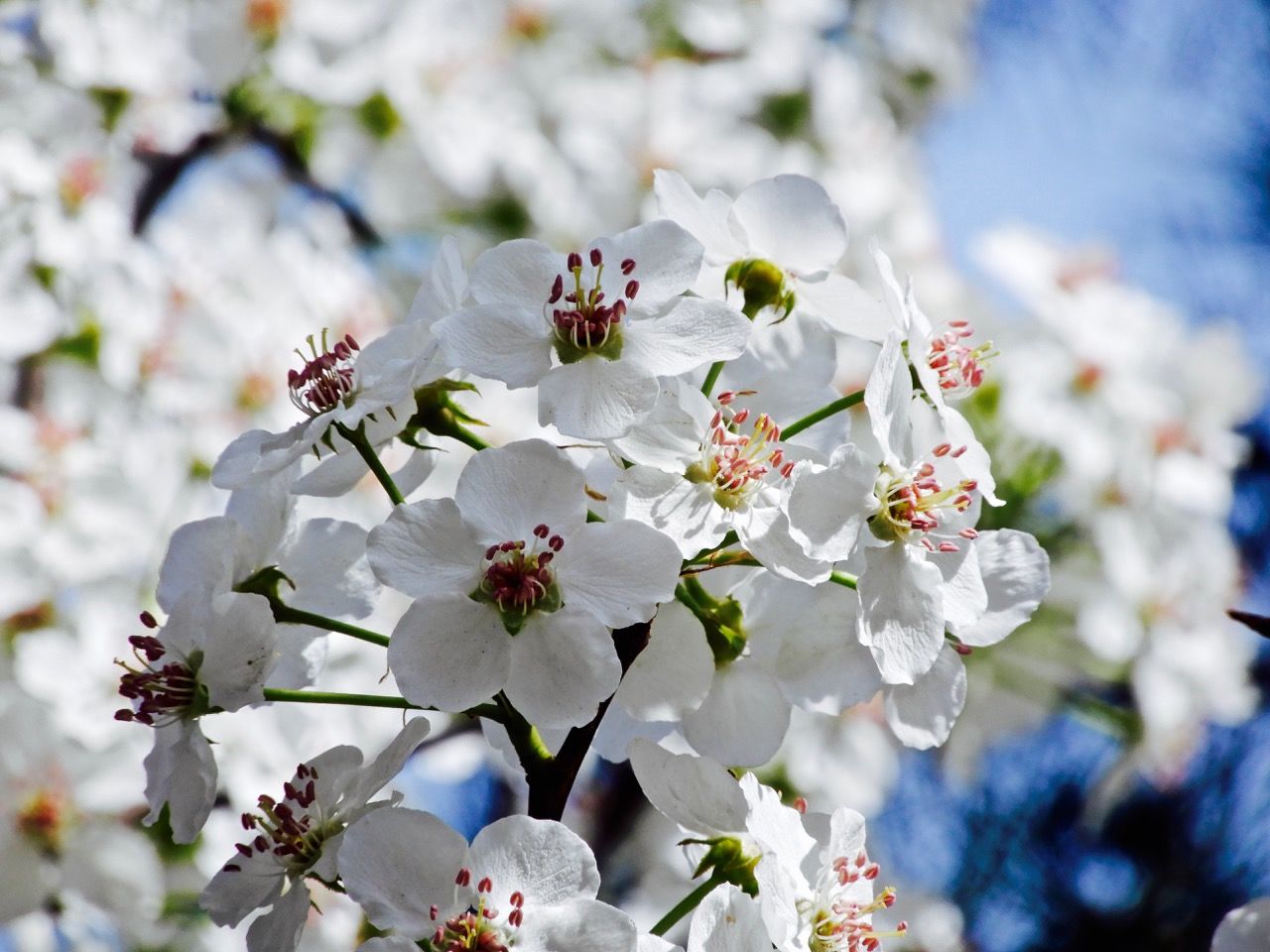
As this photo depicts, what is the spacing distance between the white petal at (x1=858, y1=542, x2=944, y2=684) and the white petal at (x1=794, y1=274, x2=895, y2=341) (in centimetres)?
15

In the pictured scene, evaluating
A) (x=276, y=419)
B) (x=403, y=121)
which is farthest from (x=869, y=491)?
(x=403, y=121)

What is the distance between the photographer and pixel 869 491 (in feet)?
2.14

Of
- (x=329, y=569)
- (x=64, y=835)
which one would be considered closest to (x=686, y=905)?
(x=329, y=569)

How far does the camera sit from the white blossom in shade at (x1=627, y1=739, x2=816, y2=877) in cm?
65

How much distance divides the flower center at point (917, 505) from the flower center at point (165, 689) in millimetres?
340

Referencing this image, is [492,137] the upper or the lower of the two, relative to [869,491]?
lower

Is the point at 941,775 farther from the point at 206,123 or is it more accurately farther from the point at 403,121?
the point at 206,123

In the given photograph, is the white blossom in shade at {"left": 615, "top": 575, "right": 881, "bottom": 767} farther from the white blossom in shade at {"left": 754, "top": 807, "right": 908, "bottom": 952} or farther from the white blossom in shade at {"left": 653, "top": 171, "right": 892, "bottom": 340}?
the white blossom in shade at {"left": 653, "top": 171, "right": 892, "bottom": 340}

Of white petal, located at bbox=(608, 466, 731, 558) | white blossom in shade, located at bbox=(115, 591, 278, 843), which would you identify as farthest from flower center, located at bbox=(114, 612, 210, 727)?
white petal, located at bbox=(608, 466, 731, 558)

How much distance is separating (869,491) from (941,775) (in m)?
1.28

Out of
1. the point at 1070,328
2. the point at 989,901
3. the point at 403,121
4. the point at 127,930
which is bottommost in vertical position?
the point at 989,901

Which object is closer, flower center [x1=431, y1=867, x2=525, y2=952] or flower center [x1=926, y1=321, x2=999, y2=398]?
flower center [x1=431, y1=867, x2=525, y2=952]

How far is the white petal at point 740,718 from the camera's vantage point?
0.69 meters

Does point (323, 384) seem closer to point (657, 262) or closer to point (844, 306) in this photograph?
point (657, 262)
